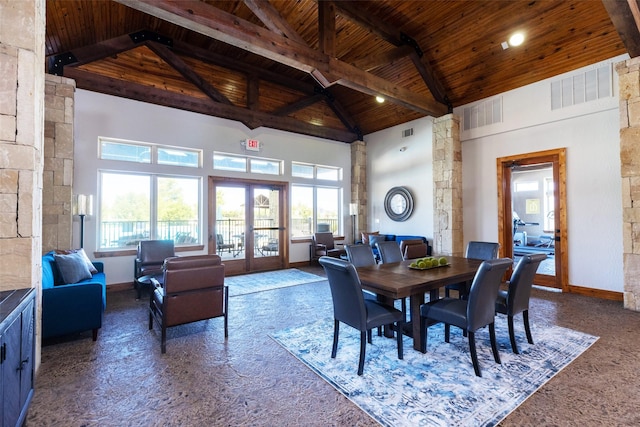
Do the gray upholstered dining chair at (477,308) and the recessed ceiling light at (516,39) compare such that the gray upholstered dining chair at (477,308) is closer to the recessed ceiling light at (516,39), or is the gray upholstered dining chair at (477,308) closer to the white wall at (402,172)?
the recessed ceiling light at (516,39)

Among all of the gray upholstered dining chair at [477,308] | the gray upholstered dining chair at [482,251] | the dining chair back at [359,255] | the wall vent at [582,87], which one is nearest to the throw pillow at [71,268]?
the dining chair back at [359,255]

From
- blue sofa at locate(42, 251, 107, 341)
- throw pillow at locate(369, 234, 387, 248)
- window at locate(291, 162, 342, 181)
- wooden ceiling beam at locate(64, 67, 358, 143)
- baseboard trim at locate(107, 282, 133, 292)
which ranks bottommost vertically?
baseboard trim at locate(107, 282, 133, 292)

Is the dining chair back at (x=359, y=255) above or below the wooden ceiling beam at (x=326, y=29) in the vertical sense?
below

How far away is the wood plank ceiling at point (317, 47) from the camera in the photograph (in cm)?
384

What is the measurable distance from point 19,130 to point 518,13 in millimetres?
6163

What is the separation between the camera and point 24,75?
7.13 feet

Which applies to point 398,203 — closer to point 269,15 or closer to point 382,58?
point 382,58

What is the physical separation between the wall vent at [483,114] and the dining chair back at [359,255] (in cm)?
406

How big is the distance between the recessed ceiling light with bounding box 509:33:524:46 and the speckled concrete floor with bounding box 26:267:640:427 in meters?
4.19

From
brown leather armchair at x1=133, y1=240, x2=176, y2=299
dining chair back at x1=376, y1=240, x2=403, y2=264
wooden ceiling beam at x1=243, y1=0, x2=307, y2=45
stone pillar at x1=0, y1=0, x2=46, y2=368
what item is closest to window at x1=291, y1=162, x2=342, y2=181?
brown leather armchair at x1=133, y1=240, x2=176, y2=299

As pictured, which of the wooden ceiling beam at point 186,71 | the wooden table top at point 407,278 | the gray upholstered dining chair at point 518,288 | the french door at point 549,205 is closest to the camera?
the wooden table top at point 407,278

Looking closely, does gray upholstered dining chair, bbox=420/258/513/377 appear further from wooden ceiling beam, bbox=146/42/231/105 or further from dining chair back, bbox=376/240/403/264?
wooden ceiling beam, bbox=146/42/231/105

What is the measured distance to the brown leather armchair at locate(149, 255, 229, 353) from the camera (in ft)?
9.22

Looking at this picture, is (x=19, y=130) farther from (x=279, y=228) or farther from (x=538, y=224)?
(x=538, y=224)
